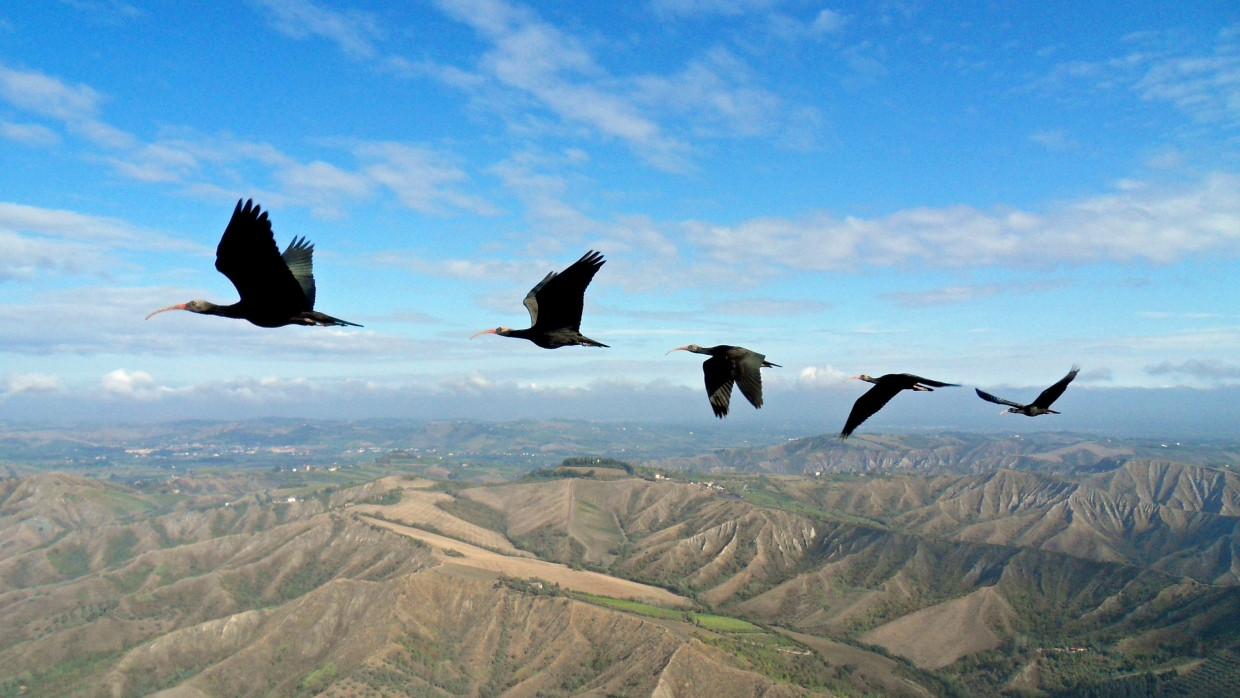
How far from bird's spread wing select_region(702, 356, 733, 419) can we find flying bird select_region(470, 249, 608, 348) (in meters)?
2.00

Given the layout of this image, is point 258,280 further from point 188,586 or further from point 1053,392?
point 188,586

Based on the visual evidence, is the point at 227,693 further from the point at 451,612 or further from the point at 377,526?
the point at 377,526

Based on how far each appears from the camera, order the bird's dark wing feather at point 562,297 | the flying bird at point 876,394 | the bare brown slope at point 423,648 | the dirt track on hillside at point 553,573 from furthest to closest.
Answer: the dirt track on hillside at point 553,573 → the bare brown slope at point 423,648 → the bird's dark wing feather at point 562,297 → the flying bird at point 876,394

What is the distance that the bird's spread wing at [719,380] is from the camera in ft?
40.9

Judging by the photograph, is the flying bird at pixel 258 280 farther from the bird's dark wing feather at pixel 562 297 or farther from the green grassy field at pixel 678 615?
the green grassy field at pixel 678 615

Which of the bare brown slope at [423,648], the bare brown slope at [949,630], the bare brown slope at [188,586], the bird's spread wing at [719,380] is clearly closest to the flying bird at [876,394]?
the bird's spread wing at [719,380]

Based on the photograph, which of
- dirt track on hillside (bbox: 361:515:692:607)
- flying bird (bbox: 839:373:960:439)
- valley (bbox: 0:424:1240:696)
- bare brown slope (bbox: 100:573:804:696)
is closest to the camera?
flying bird (bbox: 839:373:960:439)

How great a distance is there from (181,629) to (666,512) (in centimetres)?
11476

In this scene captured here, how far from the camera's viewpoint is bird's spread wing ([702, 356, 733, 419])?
490 inches

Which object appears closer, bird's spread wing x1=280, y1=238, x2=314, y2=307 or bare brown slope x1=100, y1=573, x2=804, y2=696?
bird's spread wing x1=280, y1=238, x2=314, y2=307

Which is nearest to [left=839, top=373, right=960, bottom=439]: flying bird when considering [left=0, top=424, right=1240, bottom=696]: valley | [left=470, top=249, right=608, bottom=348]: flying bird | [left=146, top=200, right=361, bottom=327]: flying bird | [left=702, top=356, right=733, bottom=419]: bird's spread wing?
[left=702, top=356, right=733, bottom=419]: bird's spread wing

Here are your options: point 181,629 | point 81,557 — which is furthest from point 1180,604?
point 81,557

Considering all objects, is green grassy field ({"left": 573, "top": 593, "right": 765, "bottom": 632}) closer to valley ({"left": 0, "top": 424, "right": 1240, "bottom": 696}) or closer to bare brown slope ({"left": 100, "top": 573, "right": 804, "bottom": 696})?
valley ({"left": 0, "top": 424, "right": 1240, "bottom": 696})

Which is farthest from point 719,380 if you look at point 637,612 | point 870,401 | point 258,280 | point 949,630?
point 949,630
